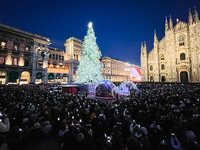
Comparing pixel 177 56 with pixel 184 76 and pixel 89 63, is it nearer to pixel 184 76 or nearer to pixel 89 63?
pixel 184 76

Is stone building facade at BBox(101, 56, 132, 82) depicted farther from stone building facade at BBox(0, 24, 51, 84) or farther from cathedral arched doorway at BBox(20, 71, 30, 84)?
cathedral arched doorway at BBox(20, 71, 30, 84)

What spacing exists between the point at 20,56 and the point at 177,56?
52198 millimetres

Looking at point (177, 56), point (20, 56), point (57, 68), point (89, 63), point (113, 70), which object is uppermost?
point (177, 56)

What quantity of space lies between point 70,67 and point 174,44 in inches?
1612

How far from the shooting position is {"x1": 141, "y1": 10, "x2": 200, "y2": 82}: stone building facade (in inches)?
1196

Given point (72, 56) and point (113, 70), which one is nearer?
point (72, 56)

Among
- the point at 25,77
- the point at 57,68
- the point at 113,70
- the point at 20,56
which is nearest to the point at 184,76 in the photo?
the point at 113,70

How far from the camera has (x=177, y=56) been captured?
1351 inches

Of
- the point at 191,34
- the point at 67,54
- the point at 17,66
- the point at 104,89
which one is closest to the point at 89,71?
the point at 104,89

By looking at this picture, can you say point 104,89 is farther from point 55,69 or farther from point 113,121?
point 55,69

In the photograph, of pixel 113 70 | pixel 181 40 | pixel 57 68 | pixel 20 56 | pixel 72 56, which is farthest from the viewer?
pixel 113 70

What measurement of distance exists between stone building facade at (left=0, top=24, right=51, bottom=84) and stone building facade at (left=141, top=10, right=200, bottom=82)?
127ft

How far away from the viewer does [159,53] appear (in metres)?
38.3

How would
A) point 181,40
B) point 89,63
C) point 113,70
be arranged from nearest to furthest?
point 89,63 < point 181,40 < point 113,70
